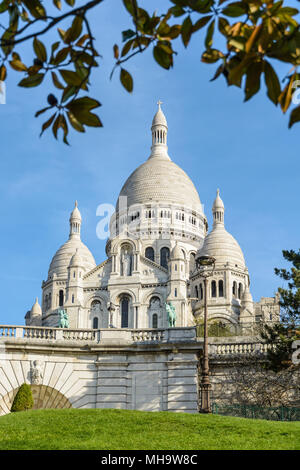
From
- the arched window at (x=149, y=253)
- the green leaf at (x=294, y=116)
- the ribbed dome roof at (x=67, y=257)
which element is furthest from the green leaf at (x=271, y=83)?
the arched window at (x=149, y=253)

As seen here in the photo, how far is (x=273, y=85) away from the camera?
13.3ft

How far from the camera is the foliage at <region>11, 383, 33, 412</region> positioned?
21328 mm

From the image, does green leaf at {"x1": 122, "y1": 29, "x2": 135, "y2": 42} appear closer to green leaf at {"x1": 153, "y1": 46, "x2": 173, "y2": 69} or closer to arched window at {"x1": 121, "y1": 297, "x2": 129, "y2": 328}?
green leaf at {"x1": 153, "y1": 46, "x2": 173, "y2": 69}

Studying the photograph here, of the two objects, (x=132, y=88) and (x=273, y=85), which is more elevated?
(x=132, y=88)

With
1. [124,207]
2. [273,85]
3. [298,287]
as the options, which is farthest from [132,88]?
[124,207]

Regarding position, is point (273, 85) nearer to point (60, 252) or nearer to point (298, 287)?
point (298, 287)

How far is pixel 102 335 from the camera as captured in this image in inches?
941

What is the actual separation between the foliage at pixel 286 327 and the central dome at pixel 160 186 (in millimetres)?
60489

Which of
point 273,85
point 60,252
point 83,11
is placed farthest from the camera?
point 60,252

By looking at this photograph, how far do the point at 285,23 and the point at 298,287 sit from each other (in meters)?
24.3

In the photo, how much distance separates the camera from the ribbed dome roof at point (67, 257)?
83250 mm

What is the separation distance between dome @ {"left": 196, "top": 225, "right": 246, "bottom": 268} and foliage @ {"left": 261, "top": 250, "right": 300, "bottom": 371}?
5012cm

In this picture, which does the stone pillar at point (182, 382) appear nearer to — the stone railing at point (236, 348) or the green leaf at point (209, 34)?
the stone railing at point (236, 348)

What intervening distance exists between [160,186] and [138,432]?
251ft
